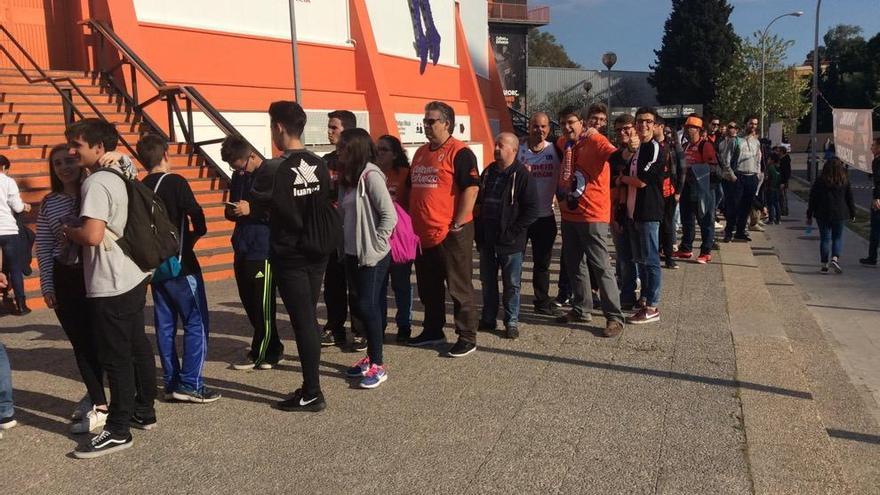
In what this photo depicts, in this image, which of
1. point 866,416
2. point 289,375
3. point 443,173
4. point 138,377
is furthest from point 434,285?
point 866,416

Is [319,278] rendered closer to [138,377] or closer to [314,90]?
[138,377]

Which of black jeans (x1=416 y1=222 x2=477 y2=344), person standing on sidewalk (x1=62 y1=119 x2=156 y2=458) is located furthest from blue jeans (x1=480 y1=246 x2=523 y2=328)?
person standing on sidewalk (x1=62 y1=119 x2=156 y2=458)

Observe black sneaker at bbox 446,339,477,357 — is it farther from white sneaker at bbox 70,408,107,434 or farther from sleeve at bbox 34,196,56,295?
sleeve at bbox 34,196,56,295

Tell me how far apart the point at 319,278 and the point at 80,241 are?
4.35ft

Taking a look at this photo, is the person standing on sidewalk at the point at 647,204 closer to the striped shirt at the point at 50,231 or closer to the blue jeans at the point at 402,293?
the blue jeans at the point at 402,293

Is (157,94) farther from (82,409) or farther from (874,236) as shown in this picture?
(874,236)

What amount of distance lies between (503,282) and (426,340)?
32.1 inches

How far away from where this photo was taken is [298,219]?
3.91 m

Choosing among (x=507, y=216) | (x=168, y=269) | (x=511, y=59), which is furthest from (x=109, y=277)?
(x=511, y=59)

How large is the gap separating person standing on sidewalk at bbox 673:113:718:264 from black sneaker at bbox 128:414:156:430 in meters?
7.31

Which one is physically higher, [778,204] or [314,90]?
[314,90]

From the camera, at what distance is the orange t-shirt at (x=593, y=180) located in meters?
5.68

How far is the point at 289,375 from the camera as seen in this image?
4.90m

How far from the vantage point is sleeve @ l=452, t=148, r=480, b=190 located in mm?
5121
